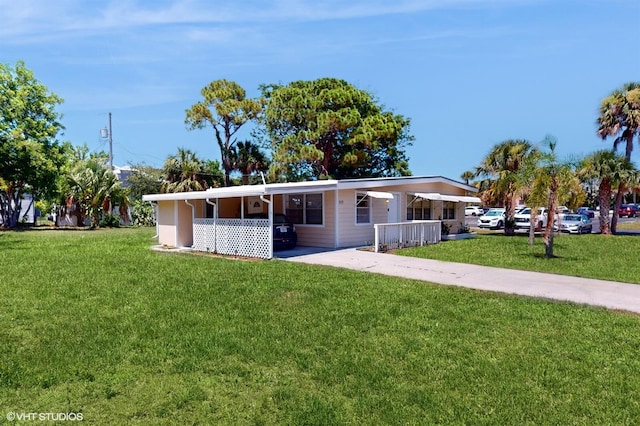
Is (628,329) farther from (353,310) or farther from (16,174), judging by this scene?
(16,174)

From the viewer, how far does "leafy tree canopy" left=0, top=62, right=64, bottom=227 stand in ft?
90.1

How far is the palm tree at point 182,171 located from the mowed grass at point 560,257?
20.7 m

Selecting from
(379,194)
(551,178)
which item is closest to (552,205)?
(551,178)

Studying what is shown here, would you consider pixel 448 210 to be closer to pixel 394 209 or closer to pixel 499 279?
pixel 394 209

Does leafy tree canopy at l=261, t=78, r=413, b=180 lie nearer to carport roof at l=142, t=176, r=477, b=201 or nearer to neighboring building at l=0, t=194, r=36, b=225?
carport roof at l=142, t=176, r=477, b=201

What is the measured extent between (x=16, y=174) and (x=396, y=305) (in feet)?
99.5

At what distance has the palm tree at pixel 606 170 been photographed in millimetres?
21141

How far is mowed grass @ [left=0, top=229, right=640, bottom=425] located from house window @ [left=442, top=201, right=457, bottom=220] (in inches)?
547

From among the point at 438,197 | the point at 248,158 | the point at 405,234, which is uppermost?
the point at 248,158

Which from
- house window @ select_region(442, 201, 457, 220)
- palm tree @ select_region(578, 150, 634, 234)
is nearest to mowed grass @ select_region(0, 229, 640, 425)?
house window @ select_region(442, 201, 457, 220)

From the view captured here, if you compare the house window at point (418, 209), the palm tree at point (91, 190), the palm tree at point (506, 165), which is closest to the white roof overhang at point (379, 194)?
the house window at point (418, 209)

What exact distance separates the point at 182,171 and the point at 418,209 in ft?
62.8

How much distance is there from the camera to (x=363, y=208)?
654 inches

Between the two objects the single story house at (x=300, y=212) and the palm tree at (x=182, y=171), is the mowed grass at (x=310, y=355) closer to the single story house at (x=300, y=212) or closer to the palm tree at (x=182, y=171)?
the single story house at (x=300, y=212)
